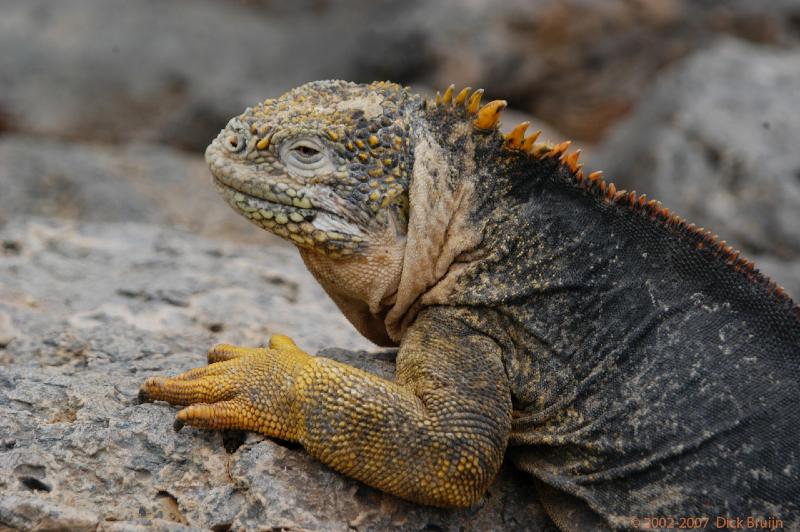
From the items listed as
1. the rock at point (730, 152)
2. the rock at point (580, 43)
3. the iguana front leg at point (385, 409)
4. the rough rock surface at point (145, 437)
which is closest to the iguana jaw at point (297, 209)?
the iguana front leg at point (385, 409)

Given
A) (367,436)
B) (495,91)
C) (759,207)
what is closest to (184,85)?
(495,91)

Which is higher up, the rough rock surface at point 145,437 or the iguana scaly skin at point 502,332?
the iguana scaly skin at point 502,332

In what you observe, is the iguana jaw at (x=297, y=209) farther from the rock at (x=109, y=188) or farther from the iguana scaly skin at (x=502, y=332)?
the rock at (x=109, y=188)

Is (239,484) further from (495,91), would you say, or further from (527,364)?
(495,91)

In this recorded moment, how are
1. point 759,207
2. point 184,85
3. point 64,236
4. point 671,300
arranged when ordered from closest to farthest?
1. point 671,300
2. point 64,236
3. point 759,207
4. point 184,85

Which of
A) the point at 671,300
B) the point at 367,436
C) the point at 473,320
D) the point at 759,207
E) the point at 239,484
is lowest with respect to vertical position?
the point at 239,484

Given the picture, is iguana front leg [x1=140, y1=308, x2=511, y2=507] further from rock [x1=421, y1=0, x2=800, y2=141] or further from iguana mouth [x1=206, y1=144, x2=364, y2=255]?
rock [x1=421, y1=0, x2=800, y2=141]
